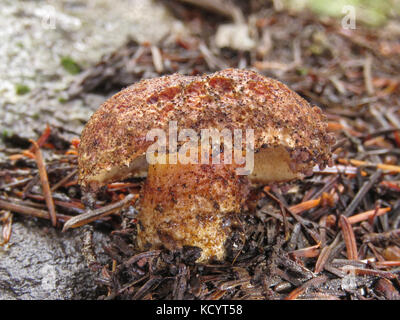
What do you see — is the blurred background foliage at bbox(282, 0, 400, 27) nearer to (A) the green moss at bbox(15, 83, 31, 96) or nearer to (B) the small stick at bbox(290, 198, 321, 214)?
(A) the green moss at bbox(15, 83, 31, 96)

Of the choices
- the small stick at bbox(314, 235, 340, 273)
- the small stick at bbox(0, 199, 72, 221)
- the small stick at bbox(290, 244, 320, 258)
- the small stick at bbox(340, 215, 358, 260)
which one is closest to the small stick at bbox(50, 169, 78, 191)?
the small stick at bbox(0, 199, 72, 221)

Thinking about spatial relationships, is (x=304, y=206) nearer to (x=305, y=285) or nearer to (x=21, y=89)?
(x=305, y=285)

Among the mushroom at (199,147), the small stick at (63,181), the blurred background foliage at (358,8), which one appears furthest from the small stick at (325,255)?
→ the blurred background foliage at (358,8)

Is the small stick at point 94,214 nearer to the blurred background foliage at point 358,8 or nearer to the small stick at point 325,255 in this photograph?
the small stick at point 325,255

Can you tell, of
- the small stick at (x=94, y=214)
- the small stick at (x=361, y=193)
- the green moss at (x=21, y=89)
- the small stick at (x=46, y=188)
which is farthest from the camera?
the green moss at (x=21, y=89)

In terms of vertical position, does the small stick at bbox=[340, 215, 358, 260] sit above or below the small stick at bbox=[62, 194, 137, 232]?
below

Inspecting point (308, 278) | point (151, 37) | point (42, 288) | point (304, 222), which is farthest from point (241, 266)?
point (151, 37)
